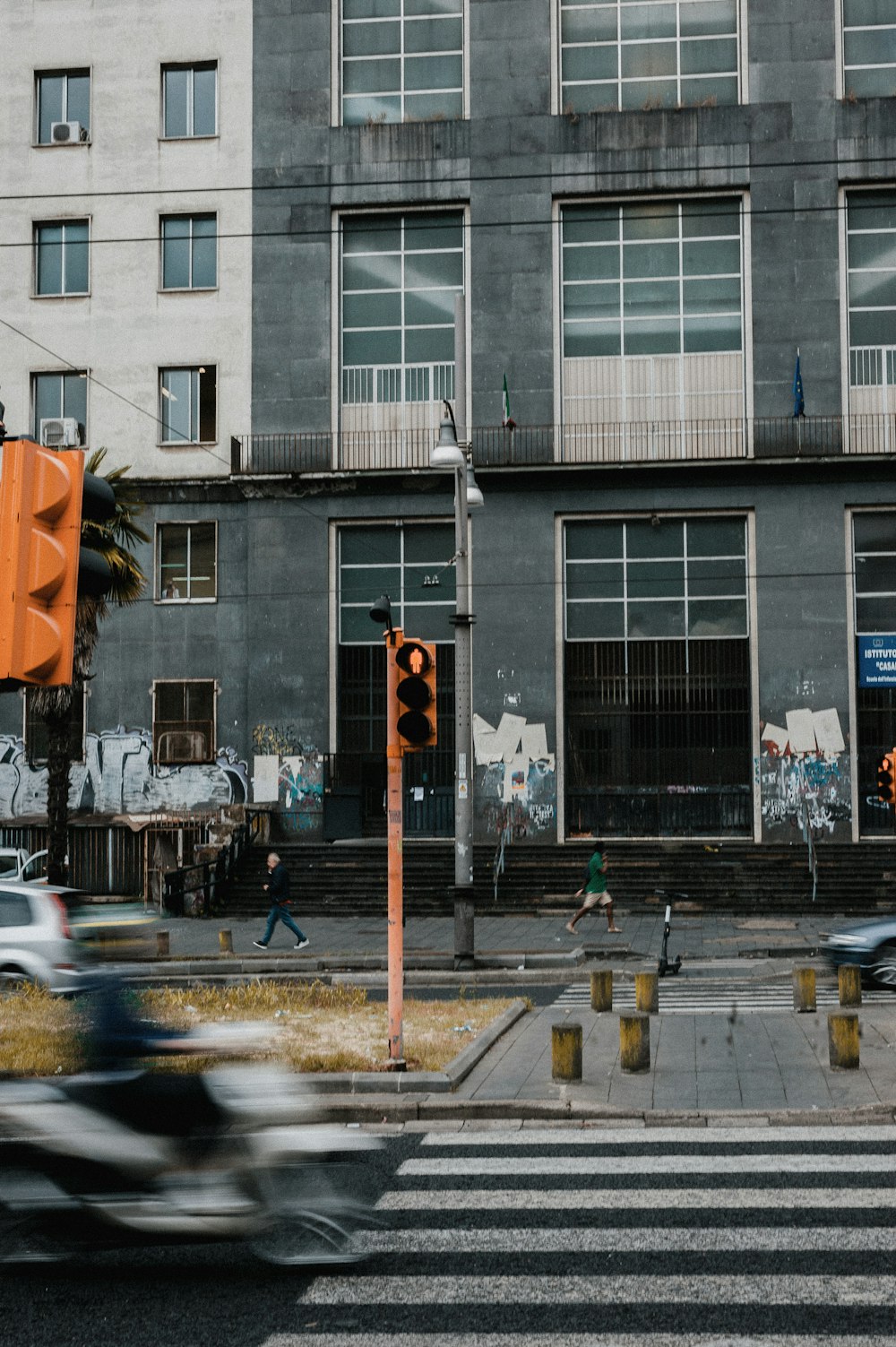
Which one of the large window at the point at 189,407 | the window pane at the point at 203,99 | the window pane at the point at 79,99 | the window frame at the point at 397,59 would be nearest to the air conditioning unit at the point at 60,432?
the large window at the point at 189,407

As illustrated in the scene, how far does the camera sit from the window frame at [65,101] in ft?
119

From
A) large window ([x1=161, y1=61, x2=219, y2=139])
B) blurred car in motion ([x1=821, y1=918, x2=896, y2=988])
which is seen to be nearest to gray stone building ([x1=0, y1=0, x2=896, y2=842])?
large window ([x1=161, y1=61, x2=219, y2=139])

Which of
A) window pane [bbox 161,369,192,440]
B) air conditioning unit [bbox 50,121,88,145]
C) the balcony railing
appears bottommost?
the balcony railing

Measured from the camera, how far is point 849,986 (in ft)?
49.8

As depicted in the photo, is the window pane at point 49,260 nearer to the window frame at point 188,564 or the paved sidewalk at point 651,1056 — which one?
the window frame at point 188,564

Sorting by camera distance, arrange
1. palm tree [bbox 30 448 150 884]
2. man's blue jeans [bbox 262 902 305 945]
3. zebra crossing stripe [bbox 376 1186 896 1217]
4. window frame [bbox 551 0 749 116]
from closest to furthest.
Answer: zebra crossing stripe [bbox 376 1186 896 1217] → man's blue jeans [bbox 262 902 305 945] → palm tree [bbox 30 448 150 884] → window frame [bbox 551 0 749 116]

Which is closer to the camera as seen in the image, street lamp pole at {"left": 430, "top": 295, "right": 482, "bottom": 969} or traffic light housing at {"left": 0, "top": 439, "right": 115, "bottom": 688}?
traffic light housing at {"left": 0, "top": 439, "right": 115, "bottom": 688}

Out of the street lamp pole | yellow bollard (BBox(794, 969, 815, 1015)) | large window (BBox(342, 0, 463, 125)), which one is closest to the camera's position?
yellow bollard (BBox(794, 969, 815, 1015))

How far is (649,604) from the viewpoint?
111ft

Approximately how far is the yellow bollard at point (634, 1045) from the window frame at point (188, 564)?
25070 millimetres

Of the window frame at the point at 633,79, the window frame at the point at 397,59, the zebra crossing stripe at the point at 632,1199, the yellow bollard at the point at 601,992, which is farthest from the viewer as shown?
the window frame at the point at 397,59

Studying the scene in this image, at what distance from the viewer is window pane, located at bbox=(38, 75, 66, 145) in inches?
1433

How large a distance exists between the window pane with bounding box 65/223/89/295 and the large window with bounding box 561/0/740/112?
12.1 m

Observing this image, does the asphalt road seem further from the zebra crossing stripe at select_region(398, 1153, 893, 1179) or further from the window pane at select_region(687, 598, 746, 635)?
the window pane at select_region(687, 598, 746, 635)
